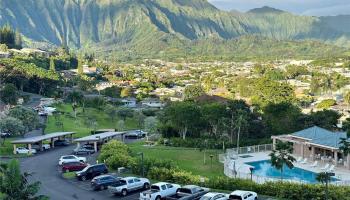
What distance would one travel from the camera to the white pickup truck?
27.8m

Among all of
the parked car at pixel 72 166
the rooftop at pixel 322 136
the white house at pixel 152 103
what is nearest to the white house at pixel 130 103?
the white house at pixel 152 103

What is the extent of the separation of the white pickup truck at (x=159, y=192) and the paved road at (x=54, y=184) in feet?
5.66

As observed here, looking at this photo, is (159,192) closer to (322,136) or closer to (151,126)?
(322,136)

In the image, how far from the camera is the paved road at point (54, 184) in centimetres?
2958

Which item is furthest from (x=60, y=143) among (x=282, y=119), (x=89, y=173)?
(x=282, y=119)

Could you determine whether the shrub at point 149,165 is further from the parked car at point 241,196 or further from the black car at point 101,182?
the parked car at point 241,196

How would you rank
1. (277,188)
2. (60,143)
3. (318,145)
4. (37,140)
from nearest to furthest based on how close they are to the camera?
1. (277,188)
2. (318,145)
3. (37,140)
4. (60,143)

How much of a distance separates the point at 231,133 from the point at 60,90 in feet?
182

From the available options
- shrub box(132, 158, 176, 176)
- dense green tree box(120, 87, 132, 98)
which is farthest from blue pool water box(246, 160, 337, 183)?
dense green tree box(120, 87, 132, 98)

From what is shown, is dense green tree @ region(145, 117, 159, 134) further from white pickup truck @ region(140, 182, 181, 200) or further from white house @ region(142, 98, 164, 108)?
white house @ region(142, 98, 164, 108)

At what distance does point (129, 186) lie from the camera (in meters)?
30.1

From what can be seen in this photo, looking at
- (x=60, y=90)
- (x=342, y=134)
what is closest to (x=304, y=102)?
(x=60, y=90)

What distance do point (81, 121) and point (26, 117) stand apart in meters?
15.3

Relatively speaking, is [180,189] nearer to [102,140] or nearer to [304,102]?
[102,140]
